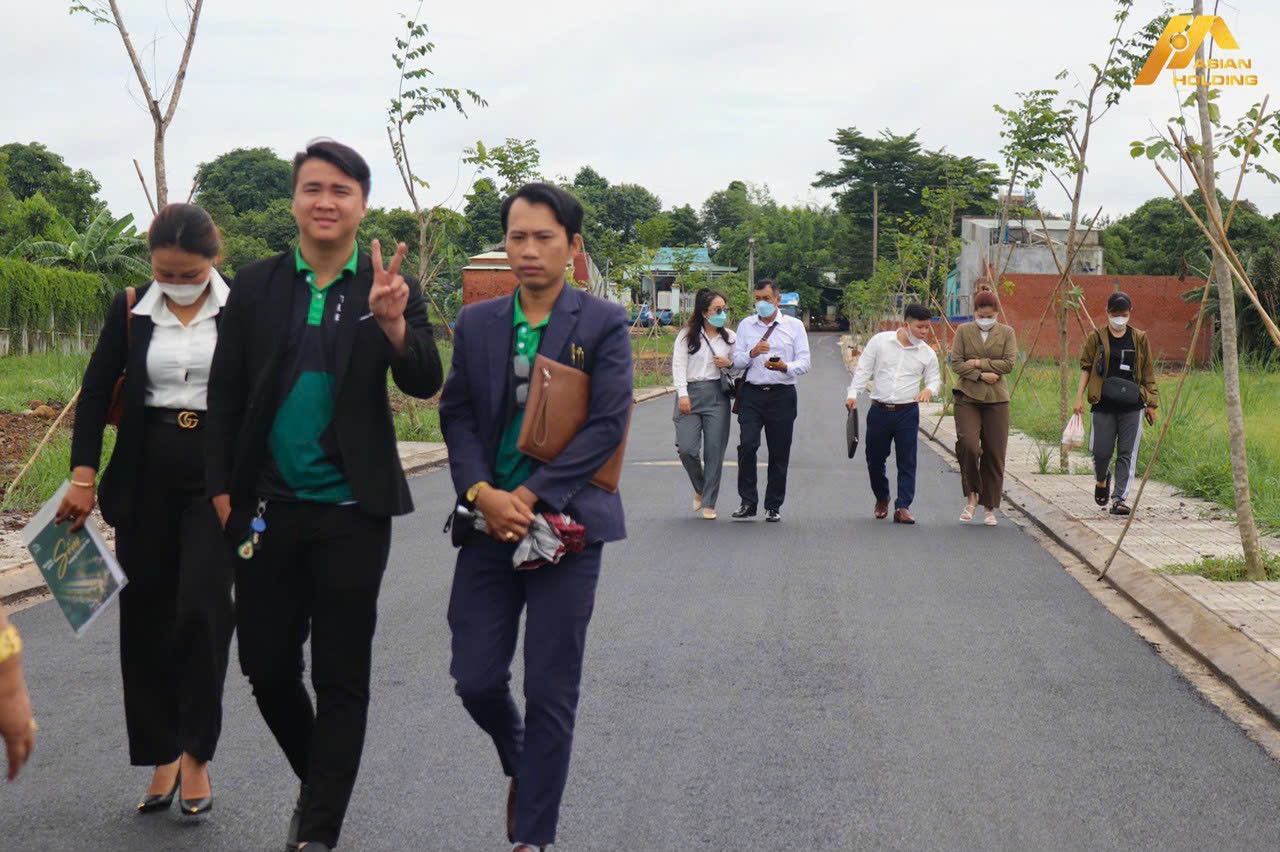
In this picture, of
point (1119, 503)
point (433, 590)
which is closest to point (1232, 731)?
point (433, 590)

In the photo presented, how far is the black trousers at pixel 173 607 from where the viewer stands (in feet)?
15.3

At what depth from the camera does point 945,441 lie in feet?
74.6

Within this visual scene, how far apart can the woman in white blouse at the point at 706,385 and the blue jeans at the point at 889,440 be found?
1259 mm

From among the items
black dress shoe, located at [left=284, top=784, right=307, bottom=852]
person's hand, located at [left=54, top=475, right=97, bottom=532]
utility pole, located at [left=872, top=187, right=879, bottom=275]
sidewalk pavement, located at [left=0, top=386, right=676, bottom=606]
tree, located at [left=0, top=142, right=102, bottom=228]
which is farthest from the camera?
utility pole, located at [left=872, top=187, right=879, bottom=275]

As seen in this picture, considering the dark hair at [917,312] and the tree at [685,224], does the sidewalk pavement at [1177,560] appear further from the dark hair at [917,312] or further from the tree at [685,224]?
the tree at [685,224]

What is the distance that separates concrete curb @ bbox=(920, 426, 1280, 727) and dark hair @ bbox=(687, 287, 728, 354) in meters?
3.21

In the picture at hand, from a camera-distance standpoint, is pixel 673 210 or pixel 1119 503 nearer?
pixel 1119 503

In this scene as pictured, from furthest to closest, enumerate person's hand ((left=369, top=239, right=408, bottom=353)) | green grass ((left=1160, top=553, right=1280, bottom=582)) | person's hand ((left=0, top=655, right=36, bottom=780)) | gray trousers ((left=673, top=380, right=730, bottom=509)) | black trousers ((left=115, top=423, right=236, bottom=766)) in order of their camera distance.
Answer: gray trousers ((left=673, top=380, right=730, bottom=509)) < green grass ((left=1160, top=553, right=1280, bottom=582)) < black trousers ((left=115, top=423, right=236, bottom=766)) < person's hand ((left=369, top=239, right=408, bottom=353)) < person's hand ((left=0, top=655, right=36, bottom=780))

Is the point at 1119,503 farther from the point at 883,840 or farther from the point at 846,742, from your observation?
the point at 883,840

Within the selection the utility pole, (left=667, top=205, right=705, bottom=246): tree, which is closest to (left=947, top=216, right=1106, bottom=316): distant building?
the utility pole

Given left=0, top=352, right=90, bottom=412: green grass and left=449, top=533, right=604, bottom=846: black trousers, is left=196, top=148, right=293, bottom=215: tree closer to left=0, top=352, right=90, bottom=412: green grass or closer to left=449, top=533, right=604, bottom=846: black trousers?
left=0, top=352, right=90, bottom=412: green grass

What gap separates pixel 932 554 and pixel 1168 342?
4161 cm

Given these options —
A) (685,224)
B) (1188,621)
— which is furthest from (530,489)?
(685,224)

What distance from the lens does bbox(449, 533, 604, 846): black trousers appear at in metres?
4.16
